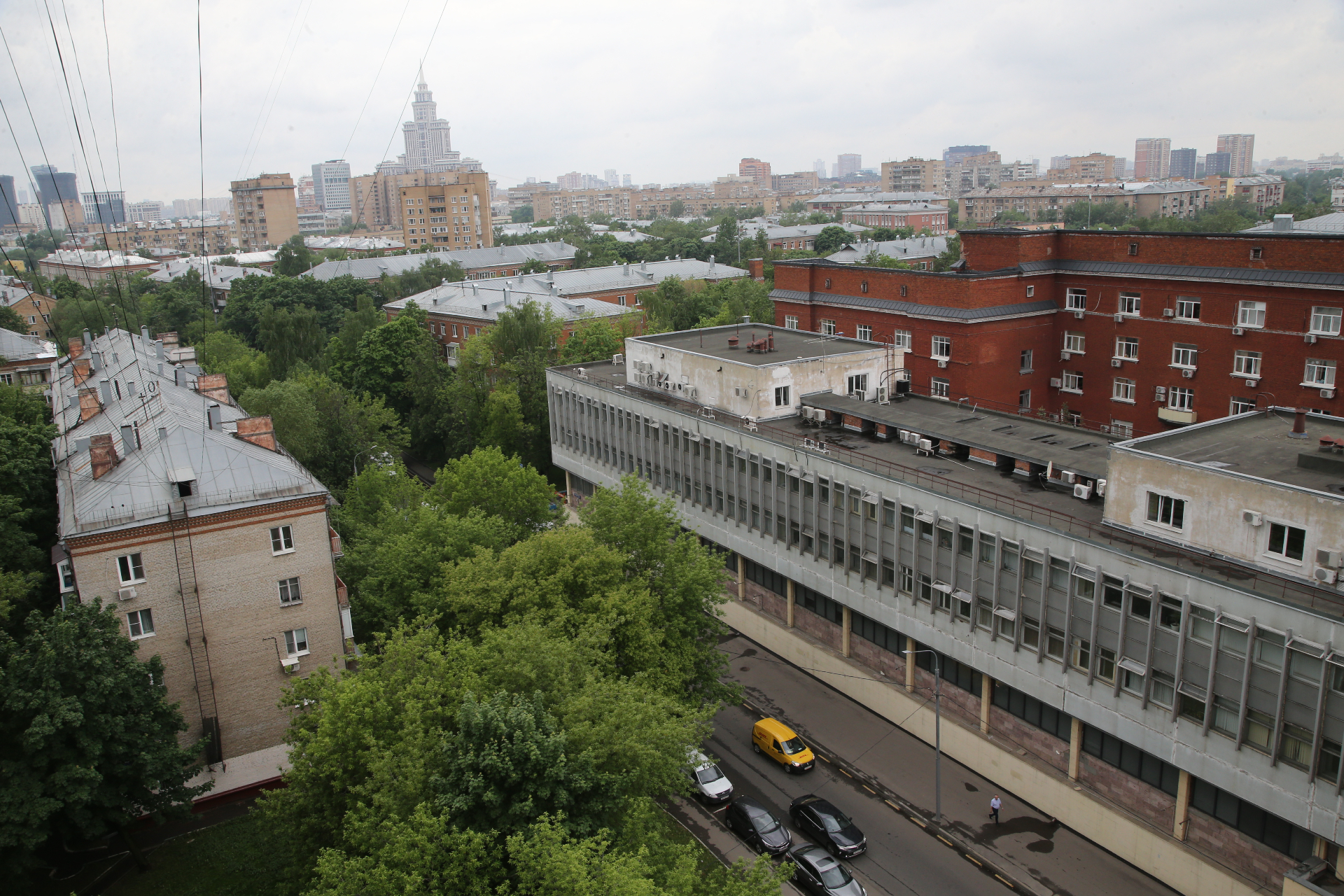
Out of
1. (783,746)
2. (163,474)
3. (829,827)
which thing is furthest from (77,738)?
(783,746)

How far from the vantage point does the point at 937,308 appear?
45812mm

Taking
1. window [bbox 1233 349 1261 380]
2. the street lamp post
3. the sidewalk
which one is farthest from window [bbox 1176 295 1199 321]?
the sidewalk

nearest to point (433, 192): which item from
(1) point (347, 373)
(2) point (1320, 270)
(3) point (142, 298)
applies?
(3) point (142, 298)

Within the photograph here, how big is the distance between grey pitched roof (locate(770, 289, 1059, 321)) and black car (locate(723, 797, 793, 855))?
2702cm

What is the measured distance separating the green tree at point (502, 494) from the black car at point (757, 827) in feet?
52.4

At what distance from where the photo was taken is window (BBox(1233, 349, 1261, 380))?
1507 inches

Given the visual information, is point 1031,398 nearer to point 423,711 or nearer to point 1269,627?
point 1269,627

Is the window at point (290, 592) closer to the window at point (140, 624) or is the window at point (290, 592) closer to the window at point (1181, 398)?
the window at point (140, 624)

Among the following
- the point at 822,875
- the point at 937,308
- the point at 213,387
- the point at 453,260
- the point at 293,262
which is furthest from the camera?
the point at 293,262

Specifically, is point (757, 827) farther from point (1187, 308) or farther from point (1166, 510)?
point (1187, 308)

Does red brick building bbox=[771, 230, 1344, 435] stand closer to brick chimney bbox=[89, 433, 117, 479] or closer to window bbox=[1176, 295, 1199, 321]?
window bbox=[1176, 295, 1199, 321]

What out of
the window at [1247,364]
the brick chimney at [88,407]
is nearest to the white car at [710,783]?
the window at [1247,364]

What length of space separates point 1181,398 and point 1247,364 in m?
3.53

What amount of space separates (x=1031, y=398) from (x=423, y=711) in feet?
123
